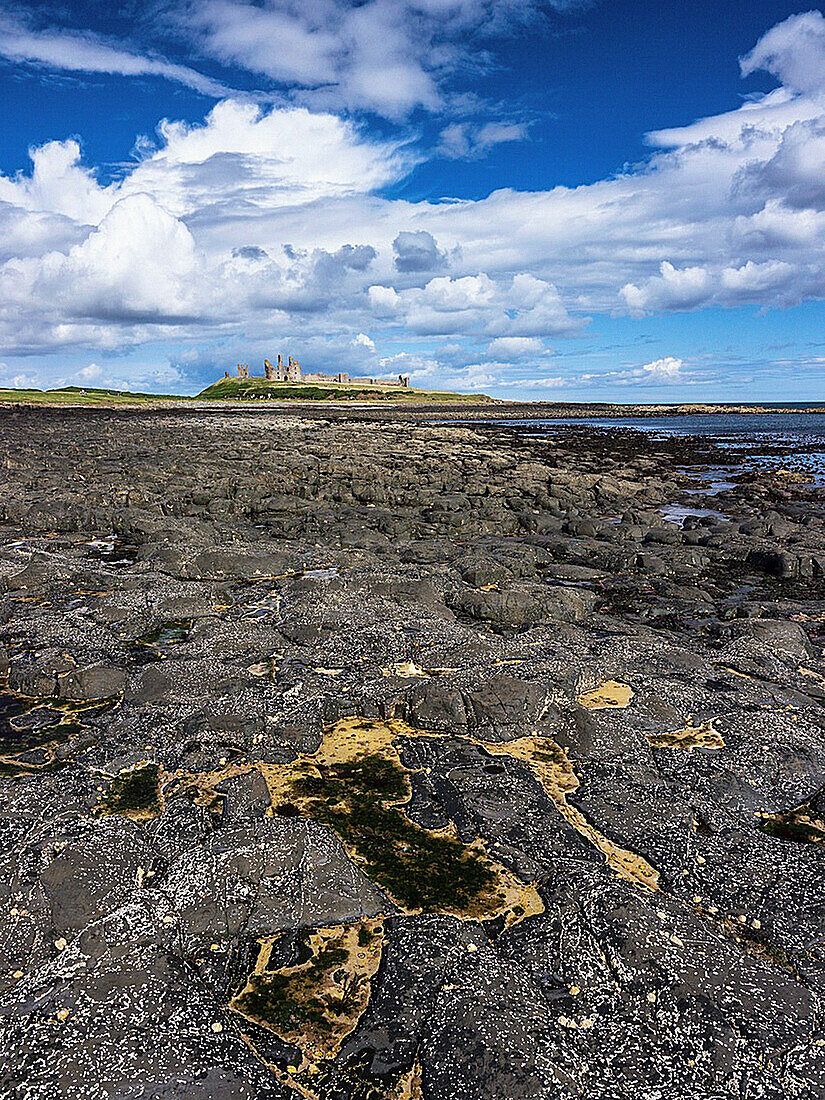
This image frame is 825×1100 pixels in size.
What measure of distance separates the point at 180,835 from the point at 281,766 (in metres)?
1.76

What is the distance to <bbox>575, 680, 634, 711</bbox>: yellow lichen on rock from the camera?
34.2 feet

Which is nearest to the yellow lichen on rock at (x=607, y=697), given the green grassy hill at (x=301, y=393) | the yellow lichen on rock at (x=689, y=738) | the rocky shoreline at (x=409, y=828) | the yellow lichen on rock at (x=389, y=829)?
the rocky shoreline at (x=409, y=828)

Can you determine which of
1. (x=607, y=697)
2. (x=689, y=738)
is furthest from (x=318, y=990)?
(x=607, y=697)

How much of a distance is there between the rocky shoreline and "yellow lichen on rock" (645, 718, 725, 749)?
4 cm

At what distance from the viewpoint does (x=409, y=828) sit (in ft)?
25.3

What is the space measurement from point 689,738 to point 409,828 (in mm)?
4199

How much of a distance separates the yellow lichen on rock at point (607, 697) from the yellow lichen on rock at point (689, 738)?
2.64ft

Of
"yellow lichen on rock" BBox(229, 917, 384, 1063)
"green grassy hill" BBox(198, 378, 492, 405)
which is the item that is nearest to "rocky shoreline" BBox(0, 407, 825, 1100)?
"yellow lichen on rock" BBox(229, 917, 384, 1063)

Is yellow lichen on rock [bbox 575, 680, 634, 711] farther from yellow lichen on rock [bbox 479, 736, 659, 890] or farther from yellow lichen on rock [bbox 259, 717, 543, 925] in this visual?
yellow lichen on rock [bbox 259, 717, 543, 925]

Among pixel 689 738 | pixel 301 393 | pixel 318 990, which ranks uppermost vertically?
pixel 301 393

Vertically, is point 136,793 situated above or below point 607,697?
below

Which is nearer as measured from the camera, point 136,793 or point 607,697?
point 136,793

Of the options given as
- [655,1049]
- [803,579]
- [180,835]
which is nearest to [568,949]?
[655,1049]

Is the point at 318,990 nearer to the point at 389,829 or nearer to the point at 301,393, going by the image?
the point at 389,829
